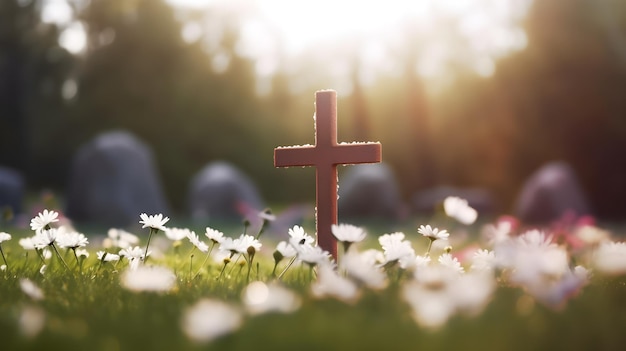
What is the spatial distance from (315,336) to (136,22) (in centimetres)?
2445

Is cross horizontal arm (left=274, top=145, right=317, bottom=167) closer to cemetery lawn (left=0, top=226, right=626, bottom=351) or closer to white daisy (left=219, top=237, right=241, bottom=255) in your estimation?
white daisy (left=219, top=237, right=241, bottom=255)

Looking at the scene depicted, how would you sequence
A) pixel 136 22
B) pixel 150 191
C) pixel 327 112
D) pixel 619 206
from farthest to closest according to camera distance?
pixel 136 22 < pixel 619 206 < pixel 150 191 < pixel 327 112

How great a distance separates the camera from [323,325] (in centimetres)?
185

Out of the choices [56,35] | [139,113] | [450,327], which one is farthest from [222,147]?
[450,327]

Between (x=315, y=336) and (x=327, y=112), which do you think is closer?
(x=315, y=336)

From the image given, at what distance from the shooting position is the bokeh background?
1836cm

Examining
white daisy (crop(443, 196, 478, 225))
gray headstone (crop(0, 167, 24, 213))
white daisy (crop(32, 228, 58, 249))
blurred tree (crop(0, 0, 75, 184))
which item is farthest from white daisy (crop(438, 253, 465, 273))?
blurred tree (crop(0, 0, 75, 184))

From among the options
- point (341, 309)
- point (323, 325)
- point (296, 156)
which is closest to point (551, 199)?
point (296, 156)

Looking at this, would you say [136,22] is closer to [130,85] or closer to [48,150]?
[130,85]

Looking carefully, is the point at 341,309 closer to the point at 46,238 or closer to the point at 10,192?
the point at 46,238

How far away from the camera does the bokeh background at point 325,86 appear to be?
723 inches

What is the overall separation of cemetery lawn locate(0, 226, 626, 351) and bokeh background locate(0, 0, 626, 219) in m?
17.1

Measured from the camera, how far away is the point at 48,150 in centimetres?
2372

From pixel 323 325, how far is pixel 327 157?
214cm
